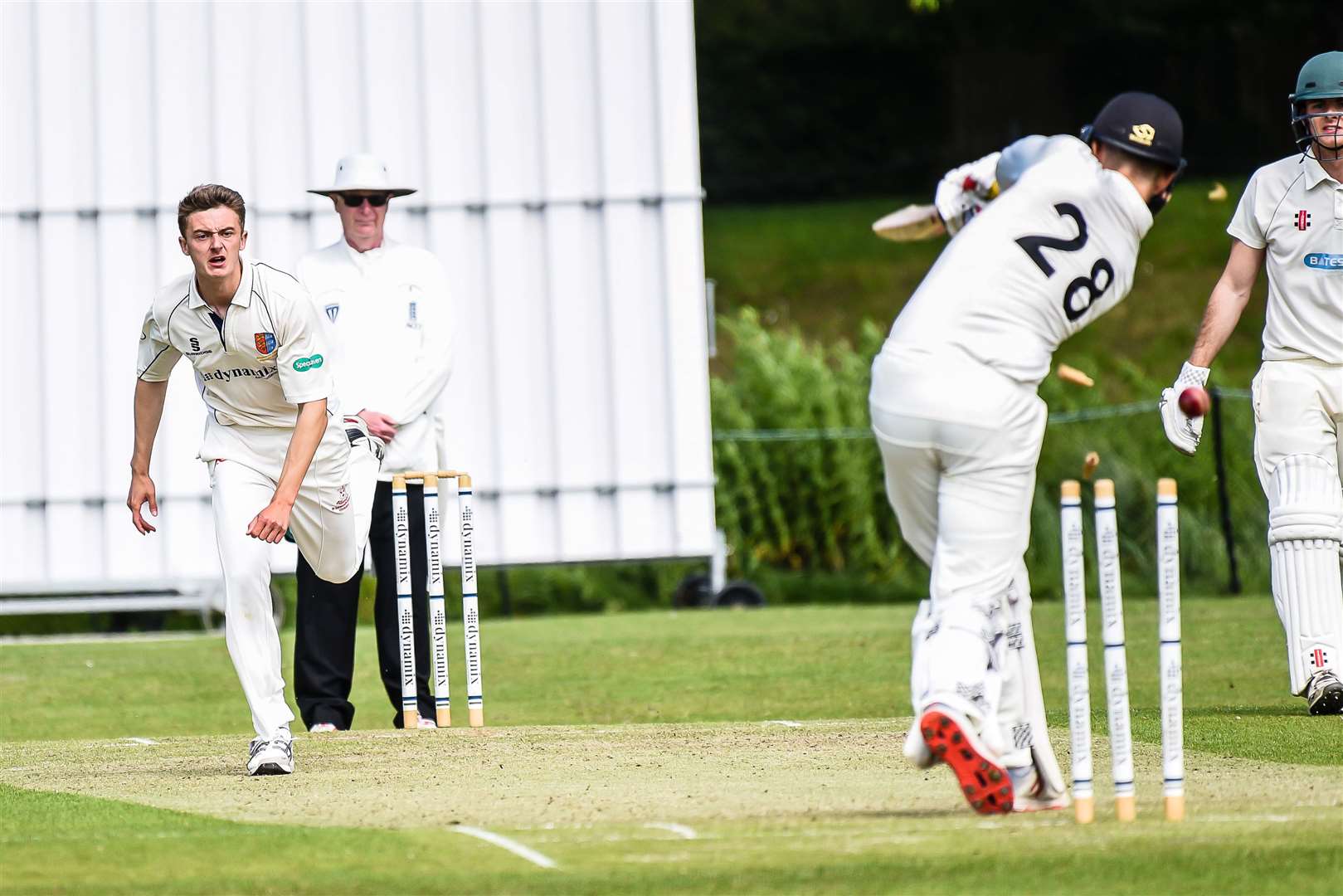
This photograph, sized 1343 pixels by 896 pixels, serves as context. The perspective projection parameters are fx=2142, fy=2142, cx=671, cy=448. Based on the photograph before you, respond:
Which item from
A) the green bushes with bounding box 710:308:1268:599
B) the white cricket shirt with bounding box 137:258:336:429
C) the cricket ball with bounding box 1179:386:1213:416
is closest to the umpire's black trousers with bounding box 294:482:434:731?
the white cricket shirt with bounding box 137:258:336:429

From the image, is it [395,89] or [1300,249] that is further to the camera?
[395,89]

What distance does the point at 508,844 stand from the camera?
16.4 ft

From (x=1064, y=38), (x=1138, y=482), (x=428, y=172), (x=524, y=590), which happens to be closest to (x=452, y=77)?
(x=428, y=172)

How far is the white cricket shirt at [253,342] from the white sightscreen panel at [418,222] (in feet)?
22.1

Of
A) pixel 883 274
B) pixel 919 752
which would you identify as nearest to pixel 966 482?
pixel 919 752

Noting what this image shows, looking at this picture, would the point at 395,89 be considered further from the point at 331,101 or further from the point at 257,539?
the point at 257,539

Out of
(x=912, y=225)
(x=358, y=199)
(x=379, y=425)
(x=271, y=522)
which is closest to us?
(x=912, y=225)

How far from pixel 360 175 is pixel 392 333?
25.7 inches

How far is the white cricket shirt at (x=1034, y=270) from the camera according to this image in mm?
5297

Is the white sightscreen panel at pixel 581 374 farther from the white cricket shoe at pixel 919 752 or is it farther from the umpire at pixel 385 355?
the white cricket shoe at pixel 919 752

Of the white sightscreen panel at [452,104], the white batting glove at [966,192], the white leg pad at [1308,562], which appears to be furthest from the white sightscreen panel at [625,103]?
the white batting glove at [966,192]

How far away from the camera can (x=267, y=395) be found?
682cm

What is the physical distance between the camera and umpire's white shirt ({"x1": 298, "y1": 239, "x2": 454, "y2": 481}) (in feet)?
28.5

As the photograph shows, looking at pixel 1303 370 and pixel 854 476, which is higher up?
pixel 1303 370
